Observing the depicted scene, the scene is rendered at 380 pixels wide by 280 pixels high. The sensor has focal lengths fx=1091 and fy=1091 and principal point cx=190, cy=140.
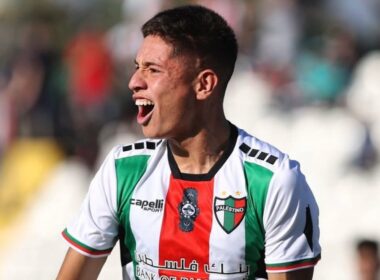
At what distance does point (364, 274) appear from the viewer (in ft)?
25.0

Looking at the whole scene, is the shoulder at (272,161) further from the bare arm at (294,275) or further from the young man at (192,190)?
the bare arm at (294,275)

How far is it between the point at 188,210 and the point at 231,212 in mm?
174

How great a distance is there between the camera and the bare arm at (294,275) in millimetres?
4184

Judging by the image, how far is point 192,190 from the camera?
14.1 ft

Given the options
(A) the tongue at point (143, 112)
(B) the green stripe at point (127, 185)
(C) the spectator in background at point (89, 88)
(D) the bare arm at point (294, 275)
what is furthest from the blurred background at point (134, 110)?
(A) the tongue at point (143, 112)

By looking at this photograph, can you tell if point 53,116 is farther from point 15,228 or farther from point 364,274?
point 364,274

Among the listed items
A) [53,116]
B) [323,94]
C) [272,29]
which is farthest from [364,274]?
[53,116]

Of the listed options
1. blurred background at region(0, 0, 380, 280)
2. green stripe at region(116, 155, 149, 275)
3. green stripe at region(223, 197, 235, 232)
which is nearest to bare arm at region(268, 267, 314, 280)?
green stripe at region(223, 197, 235, 232)

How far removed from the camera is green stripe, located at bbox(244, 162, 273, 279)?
4145 millimetres

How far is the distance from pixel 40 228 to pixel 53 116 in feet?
6.24

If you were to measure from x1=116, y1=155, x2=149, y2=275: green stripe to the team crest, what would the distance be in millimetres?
362

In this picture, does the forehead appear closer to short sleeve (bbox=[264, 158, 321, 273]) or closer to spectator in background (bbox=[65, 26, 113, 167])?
short sleeve (bbox=[264, 158, 321, 273])

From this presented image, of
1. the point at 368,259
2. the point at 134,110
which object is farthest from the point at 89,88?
the point at 368,259

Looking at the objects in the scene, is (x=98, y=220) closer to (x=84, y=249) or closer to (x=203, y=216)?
(x=84, y=249)
